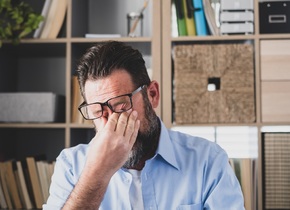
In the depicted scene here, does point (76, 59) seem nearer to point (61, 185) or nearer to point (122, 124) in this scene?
point (61, 185)

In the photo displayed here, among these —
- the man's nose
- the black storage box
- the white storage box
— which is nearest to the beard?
the man's nose

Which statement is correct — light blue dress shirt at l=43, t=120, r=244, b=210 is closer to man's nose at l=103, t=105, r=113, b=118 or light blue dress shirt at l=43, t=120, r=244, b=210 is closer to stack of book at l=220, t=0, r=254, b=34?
man's nose at l=103, t=105, r=113, b=118

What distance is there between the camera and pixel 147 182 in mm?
1389

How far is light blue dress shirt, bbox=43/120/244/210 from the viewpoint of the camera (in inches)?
52.7

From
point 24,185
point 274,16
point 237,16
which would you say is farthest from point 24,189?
point 274,16

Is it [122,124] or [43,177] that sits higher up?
[122,124]

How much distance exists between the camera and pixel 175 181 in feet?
4.58

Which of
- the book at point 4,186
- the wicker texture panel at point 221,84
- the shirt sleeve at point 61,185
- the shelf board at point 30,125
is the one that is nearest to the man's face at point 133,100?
the shirt sleeve at point 61,185

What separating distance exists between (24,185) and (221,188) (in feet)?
4.25

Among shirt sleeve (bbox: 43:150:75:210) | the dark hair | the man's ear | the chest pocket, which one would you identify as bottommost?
the chest pocket

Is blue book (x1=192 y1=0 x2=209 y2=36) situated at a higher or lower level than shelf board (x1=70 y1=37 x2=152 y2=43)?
higher

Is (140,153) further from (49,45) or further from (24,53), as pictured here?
(24,53)

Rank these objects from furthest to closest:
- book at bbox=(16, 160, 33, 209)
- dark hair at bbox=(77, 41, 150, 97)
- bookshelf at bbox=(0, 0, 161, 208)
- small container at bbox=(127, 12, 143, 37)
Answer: bookshelf at bbox=(0, 0, 161, 208) → small container at bbox=(127, 12, 143, 37) → book at bbox=(16, 160, 33, 209) → dark hair at bbox=(77, 41, 150, 97)

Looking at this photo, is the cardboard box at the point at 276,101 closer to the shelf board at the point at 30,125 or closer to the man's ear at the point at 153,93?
the man's ear at the point at 153,93
